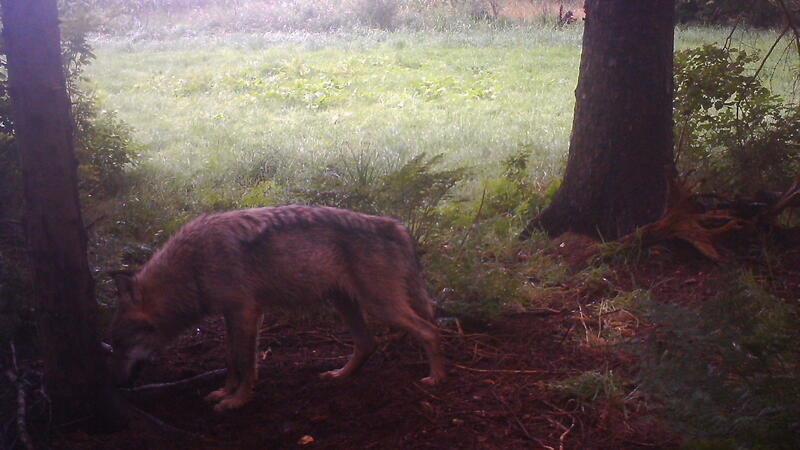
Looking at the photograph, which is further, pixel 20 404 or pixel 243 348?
pixel 243 348

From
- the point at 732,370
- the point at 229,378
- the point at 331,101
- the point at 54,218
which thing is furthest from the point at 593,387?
the point at 331,101

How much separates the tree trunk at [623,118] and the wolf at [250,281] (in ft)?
9.24

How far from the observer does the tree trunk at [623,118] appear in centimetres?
741

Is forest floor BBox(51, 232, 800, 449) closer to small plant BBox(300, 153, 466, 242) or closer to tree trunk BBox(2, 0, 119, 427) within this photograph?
tree trunk BBox(2, 0, 119, 427)

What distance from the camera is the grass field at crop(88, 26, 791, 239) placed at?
1153 centimetres

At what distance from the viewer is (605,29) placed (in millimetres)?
7477

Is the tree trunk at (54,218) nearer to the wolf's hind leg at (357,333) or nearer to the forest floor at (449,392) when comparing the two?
the forest floor at (449,392)

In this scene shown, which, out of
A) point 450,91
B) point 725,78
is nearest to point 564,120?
point 450,91

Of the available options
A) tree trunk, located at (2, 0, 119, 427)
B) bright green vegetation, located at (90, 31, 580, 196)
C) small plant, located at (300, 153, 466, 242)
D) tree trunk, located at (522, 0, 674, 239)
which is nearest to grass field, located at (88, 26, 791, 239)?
bright green vegetation, located at (90, 31, 580, 196)

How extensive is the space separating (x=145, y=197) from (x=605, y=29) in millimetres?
5363

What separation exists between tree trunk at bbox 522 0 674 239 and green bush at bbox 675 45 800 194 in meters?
1.00

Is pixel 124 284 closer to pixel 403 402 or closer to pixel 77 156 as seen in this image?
pixel 403 402

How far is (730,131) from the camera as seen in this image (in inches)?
353

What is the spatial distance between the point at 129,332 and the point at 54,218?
1163 millimetres
